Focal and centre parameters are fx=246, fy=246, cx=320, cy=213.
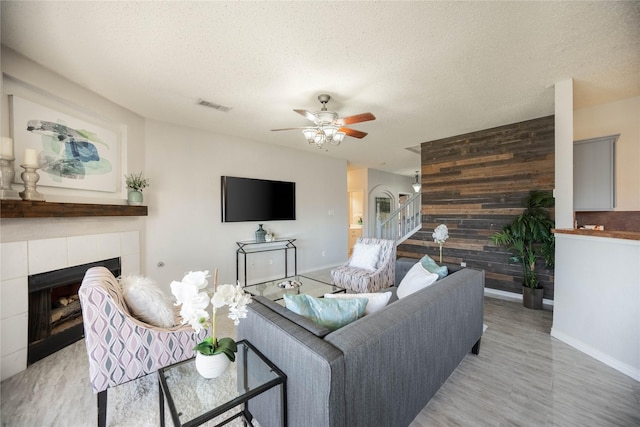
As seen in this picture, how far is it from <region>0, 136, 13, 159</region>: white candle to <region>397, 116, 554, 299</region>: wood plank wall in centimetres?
506

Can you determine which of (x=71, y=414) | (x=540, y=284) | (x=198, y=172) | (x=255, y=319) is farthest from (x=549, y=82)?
(x=71, y=414)

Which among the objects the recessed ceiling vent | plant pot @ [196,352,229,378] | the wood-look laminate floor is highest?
the recessed ceiling vent

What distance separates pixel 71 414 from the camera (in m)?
1.64

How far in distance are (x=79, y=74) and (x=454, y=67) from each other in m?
3.53

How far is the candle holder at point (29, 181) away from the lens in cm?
203

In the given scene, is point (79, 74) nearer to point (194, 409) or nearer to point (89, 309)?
point (89, 309)

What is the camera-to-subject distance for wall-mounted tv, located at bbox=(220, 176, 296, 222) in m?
4.19

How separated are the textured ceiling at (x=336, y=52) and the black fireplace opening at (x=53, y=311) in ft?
6.36

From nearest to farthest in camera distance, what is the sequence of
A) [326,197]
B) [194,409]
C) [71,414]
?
1. [194,409]
2. [71,414]
3. [326,197]

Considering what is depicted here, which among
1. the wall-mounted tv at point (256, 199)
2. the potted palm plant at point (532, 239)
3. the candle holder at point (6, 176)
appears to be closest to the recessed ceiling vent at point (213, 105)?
the wall-mounted tv at point (256, 199)

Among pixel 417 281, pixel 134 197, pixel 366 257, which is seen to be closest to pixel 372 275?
pixel 366 257

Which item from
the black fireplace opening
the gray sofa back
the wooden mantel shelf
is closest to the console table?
the wooden mantel shelf

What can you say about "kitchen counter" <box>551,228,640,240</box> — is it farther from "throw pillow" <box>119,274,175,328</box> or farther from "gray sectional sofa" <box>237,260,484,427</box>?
"throw pillow" <box>119,274,175,328</box>

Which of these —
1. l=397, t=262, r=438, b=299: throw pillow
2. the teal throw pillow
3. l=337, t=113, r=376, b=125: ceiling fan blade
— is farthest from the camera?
l=337, t=113, r=376, b=125: ceiling fan blade
